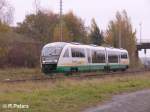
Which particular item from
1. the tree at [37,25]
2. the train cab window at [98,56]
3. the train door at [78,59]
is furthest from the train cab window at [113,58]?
the tree at [37,25]

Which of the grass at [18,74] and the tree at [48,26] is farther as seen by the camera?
the tree at [48,26]

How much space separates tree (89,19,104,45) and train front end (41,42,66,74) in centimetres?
5918

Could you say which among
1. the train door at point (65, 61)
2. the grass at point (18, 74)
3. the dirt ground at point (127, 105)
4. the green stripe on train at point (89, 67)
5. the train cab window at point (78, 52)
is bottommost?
the dirt ground at point (127, 105)

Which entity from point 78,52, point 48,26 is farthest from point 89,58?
point 48,26

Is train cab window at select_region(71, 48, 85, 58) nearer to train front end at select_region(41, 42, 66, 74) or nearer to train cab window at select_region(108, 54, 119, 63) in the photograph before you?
train front end at select_region(41, 42, 66, 74)

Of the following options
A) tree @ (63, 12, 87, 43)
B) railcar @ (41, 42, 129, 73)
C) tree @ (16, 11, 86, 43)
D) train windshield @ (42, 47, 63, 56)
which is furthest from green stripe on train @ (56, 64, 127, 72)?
tree @ (63, 12, 87, 43)

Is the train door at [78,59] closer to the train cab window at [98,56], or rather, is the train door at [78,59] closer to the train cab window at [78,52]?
the train cab window at [78,52]

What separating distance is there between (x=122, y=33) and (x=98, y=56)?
150 feet

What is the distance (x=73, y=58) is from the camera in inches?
1618

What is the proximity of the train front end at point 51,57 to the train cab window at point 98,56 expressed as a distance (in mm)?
7257

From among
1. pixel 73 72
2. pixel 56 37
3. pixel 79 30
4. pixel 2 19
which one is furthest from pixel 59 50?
pixel 79 30

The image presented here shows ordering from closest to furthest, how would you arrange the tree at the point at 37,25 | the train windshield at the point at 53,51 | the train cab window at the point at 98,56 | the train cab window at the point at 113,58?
the train windshield at the point at 53,51, the train cab window at the point at 98,56, the train cab window at the point at 113,58, the tree at the point at 37,25

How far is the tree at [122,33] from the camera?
9153cm

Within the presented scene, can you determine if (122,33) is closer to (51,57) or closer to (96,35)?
(96,35)
